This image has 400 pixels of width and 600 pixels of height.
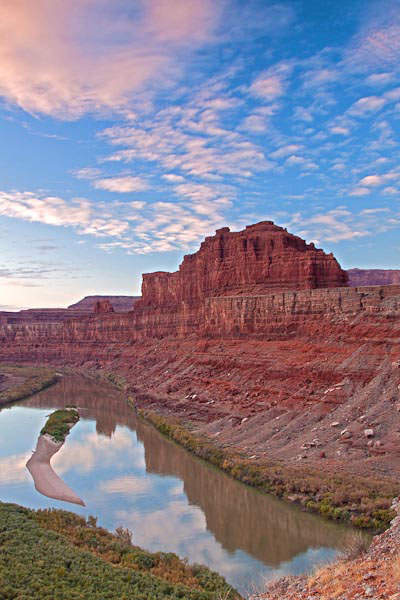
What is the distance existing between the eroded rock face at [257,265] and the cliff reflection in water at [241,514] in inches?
980

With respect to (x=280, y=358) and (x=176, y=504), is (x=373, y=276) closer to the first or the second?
(x=280, y=358)

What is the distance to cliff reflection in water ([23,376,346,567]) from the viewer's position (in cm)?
1995

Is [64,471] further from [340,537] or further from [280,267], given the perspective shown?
[280,267]

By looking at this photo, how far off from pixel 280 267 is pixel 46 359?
75.3 metres

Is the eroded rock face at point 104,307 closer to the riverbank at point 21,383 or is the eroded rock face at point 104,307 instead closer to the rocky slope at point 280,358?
the riverbank at point 21,383

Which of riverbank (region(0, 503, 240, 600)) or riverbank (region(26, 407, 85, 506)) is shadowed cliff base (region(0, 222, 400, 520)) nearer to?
riverbank (region(26, 407, 85, 506))

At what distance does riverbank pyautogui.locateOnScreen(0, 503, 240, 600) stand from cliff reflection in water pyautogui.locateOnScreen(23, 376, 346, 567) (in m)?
3.71

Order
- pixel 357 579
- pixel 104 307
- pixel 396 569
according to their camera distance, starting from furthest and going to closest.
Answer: pixel 104 307, pixel 357 579, pixel 396 569

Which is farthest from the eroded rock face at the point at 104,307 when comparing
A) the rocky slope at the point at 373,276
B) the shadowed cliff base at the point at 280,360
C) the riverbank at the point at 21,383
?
the rocky slope at the point at 373,276

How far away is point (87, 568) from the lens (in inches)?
611

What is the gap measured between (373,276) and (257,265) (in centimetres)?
9224

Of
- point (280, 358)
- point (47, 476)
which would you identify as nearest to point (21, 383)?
point (280, 358)

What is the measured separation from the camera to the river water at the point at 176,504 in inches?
757

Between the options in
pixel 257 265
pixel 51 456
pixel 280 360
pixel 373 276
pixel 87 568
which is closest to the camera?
pixel 87 568
